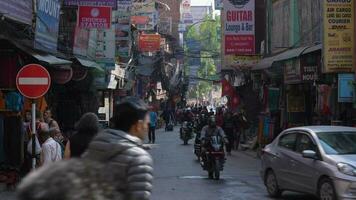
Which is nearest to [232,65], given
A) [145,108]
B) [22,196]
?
[145,108]

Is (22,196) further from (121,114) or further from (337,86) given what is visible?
(337,86)

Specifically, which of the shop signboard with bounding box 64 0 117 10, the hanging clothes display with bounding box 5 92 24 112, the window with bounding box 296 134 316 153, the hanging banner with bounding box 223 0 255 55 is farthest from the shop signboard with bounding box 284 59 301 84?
the hanging clothes display with bounding box 5 92 24 112

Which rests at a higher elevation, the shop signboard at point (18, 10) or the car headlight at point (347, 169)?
the shop signboard at point (18, 10)

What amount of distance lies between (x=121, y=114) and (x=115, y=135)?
24cm

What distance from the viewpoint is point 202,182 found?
15.6 m

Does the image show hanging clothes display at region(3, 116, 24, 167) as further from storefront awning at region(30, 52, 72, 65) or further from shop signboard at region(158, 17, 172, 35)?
shop signboard at region(158, 17, 172, 35)

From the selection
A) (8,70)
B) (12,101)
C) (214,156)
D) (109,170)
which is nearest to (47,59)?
(8,70)

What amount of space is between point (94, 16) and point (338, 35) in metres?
7.56

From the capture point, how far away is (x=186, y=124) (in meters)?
32.2

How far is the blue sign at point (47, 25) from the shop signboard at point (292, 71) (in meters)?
7.53

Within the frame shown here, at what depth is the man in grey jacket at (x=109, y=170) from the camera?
2227 mm

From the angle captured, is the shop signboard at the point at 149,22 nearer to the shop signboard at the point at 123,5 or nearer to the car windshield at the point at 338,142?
the shop signboard at the point at 123,5

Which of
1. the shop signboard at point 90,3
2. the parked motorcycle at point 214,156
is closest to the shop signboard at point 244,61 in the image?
the shop signboard at point 90,3

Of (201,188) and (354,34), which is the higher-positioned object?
(354,34)
